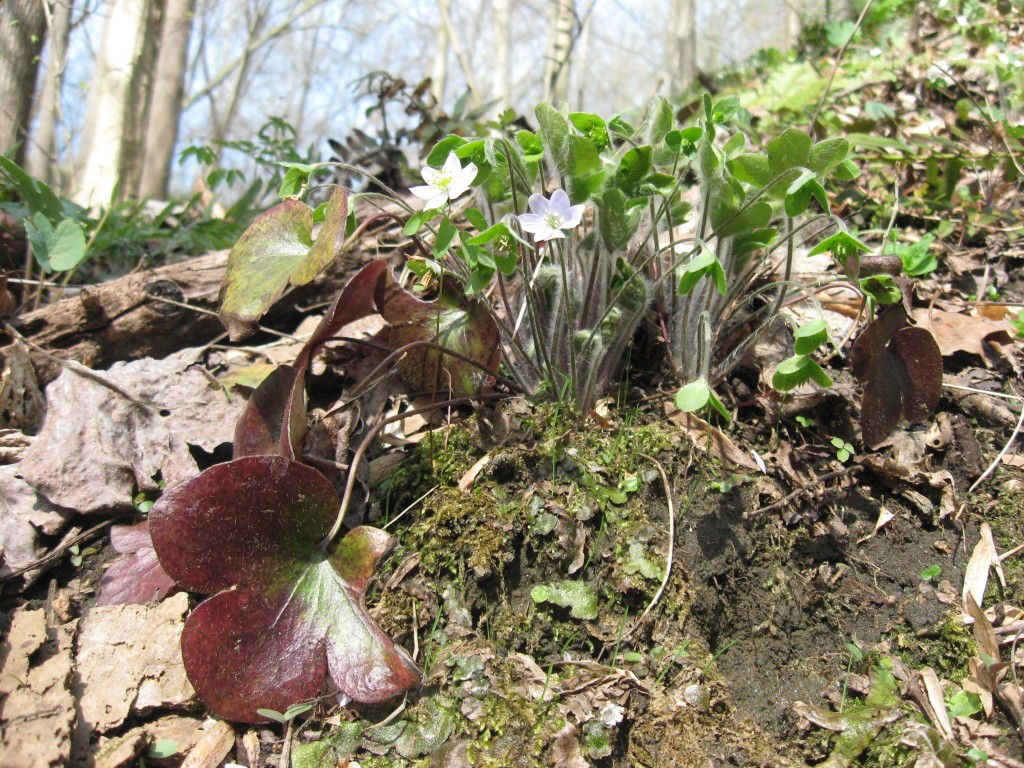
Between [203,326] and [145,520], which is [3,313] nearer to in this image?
[203,326]

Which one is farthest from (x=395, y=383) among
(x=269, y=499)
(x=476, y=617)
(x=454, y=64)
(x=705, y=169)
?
(x=454, y=64)

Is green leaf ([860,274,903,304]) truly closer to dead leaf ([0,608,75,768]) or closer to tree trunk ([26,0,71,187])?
dead leaf ([0,608,75,768])

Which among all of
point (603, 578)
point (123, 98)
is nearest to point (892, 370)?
point (603, 578)

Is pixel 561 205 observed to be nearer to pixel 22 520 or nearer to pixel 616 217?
pixel 616 217

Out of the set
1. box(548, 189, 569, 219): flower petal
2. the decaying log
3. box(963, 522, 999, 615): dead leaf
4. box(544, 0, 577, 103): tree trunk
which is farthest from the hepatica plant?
box(544, 0, 577, 103): tree trunk

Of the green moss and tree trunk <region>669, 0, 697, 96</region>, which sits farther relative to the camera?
tree trunk <region>669, 0, 697, 96</region>

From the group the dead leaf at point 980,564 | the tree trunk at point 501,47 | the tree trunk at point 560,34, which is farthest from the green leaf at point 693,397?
the tree trunk at point 501,47

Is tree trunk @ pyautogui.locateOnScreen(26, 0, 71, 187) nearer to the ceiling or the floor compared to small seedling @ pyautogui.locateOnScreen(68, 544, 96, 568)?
nearer to the ceiling
